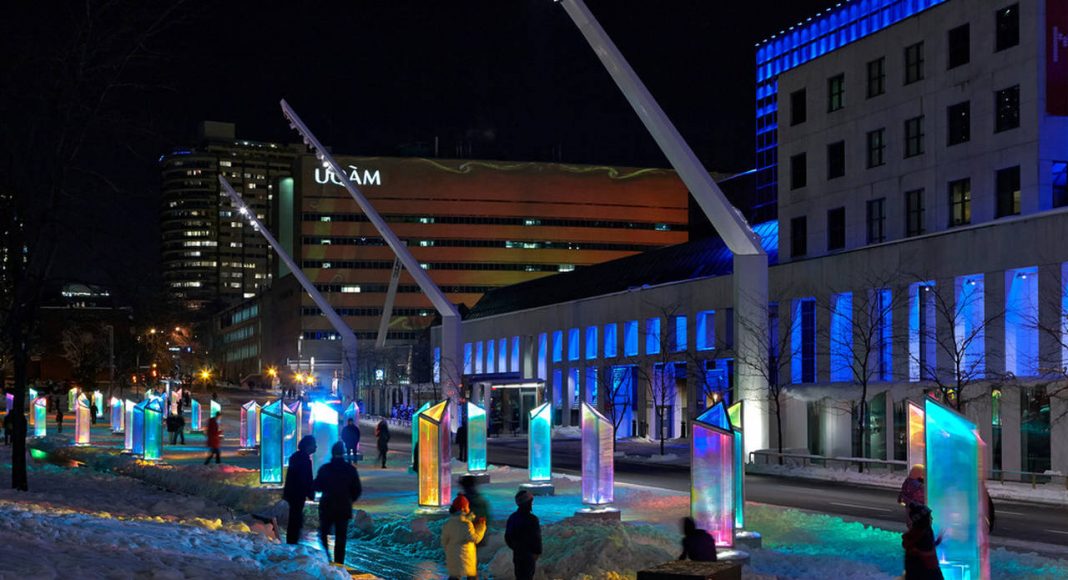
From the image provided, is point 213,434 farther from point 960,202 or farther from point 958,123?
point 958,123

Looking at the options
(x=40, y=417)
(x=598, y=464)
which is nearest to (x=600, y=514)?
(x=598, y=464)

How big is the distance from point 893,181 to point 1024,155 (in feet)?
22.3

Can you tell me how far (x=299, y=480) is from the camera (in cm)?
1738

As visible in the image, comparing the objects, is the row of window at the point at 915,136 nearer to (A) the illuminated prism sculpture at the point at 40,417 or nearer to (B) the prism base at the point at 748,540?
(B) the prism base at the point at 748,540

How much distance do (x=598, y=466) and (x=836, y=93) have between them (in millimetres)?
31359

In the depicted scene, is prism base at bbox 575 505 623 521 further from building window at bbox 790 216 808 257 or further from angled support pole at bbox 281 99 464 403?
angled support pole at bbox 281 99 464 403

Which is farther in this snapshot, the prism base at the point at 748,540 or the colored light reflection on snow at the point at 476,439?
the colored light reflection on snow at the point at 476,439

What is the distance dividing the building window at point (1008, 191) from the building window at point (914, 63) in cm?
557

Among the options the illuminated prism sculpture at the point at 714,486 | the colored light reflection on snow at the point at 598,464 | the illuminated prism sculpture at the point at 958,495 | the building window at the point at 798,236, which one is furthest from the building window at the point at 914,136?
the illuminated prism sculpture at the point at 958,495

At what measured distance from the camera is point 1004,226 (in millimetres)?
38750

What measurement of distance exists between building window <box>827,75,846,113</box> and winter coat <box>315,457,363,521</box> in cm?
3790

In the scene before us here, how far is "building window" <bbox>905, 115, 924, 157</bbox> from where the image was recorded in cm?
4584

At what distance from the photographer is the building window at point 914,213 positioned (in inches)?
1815

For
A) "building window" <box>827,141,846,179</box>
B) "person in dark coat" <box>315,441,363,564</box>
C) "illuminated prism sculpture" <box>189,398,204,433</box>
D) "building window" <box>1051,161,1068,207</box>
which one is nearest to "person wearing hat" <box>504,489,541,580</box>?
"person in dark coat" <box>315,441,363,564</box>
